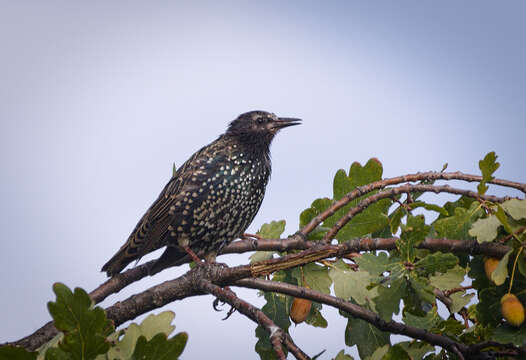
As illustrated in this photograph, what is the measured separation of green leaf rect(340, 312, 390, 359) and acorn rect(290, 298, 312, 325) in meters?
0.24

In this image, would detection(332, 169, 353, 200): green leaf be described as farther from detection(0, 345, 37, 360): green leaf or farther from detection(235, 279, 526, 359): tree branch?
detection(0, 345, 37, 360): green leaf

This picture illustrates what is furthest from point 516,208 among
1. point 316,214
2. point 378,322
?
point 316,214

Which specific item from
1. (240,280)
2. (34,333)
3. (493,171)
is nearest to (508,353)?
(493,171)

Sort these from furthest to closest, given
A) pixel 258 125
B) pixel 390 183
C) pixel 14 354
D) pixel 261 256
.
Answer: pixel 258 125 < pixel 261 256 < pixel 390 183 < pixel 14 354

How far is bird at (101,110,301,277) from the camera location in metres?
4.16

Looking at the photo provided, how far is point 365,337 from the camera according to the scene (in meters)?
2.78

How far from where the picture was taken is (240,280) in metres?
2.71

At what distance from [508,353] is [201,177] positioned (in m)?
2.62

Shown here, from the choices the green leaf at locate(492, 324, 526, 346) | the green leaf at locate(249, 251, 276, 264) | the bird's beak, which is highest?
the bird's beak

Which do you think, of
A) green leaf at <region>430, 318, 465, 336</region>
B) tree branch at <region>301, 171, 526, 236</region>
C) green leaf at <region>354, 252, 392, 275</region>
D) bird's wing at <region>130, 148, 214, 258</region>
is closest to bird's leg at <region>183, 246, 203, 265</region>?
bird's wing at <region>130, 148, 214, 258</region>

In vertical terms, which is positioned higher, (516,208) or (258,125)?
(258,125)

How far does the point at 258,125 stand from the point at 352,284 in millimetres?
2579

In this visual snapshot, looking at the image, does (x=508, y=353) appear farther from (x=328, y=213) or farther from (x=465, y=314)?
(x=328, y=213)

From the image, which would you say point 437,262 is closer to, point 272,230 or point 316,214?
point 316,214
